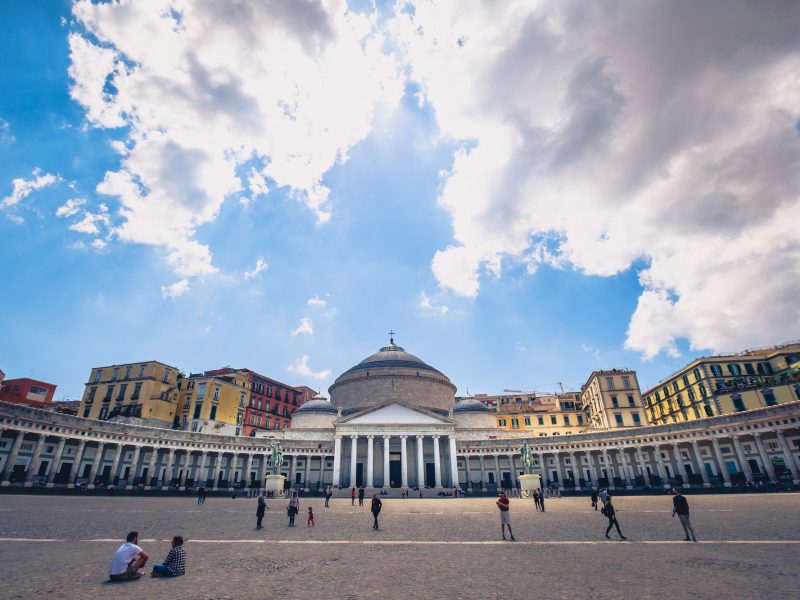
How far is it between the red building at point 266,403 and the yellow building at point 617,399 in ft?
154

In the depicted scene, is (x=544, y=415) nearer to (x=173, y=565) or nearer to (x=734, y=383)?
(x=734, y=383)

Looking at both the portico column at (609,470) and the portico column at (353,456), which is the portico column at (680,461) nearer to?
the portico column at (609,470)

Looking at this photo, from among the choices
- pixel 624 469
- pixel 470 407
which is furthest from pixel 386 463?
pixel 624 469

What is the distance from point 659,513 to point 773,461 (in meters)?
27.5

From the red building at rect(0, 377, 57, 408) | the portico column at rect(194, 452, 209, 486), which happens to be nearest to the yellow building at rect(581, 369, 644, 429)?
the portico column at rect(194, 452, 209, 486)

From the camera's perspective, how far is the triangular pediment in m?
49.7

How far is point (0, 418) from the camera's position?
1222 inches

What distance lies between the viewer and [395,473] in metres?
50.0

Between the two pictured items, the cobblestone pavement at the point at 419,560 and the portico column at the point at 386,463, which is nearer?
the cobblestone pavement at the point at 419,560

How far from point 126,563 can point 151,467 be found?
39553mm

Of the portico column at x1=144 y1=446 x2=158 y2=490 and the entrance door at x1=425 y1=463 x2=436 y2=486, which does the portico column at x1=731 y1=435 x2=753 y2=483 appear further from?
the portico column at x1=144 y1=446 x2=158 y2=490

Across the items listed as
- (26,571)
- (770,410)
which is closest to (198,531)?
(26,571)

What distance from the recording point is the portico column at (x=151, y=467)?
1544 inches

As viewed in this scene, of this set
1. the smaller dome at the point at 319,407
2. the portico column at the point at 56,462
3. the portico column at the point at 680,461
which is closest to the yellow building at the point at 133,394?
the portico column at the point at 56,462
